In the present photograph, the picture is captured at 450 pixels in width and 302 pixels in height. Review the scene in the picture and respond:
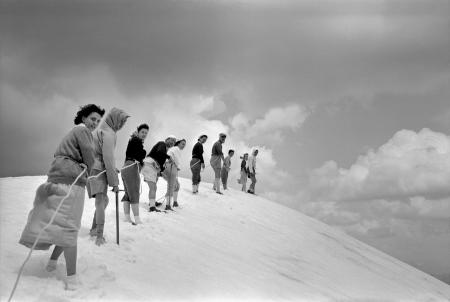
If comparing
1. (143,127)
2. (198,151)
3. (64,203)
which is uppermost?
(143,127)

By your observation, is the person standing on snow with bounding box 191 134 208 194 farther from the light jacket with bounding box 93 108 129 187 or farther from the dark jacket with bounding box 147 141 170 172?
the light jacket with bounding box 93 108 129 187

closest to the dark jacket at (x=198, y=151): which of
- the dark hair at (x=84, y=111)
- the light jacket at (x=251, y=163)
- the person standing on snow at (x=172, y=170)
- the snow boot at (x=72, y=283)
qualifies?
the person standing on snow at (x=172, y=170)

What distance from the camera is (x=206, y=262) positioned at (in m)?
7.13

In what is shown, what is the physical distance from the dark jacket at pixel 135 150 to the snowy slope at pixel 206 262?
1.34m

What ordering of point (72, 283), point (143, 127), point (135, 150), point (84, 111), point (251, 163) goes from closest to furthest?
point (72, 283)
point (84, 111)
point (135, 150)
point (143, 127)
point (251, 163)

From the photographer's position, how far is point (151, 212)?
371 inches

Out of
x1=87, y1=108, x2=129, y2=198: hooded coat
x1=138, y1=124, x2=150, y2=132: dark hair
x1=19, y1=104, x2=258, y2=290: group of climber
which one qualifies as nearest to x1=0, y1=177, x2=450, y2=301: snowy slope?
x1=19, y1=104, x2=258, y2=290: group of climber

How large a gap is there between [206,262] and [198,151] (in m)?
6.03

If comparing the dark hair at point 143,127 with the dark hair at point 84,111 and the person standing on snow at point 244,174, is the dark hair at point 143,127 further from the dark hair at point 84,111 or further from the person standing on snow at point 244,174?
the person standing on snow at point 244,174

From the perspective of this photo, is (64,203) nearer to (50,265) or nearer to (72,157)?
(72,157)

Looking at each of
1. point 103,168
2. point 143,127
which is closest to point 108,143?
point 103,168

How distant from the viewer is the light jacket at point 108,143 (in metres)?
6.02

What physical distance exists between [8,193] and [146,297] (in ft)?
18.1

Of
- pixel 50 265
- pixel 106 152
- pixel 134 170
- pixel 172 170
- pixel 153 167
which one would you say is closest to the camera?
pixel 50 265
